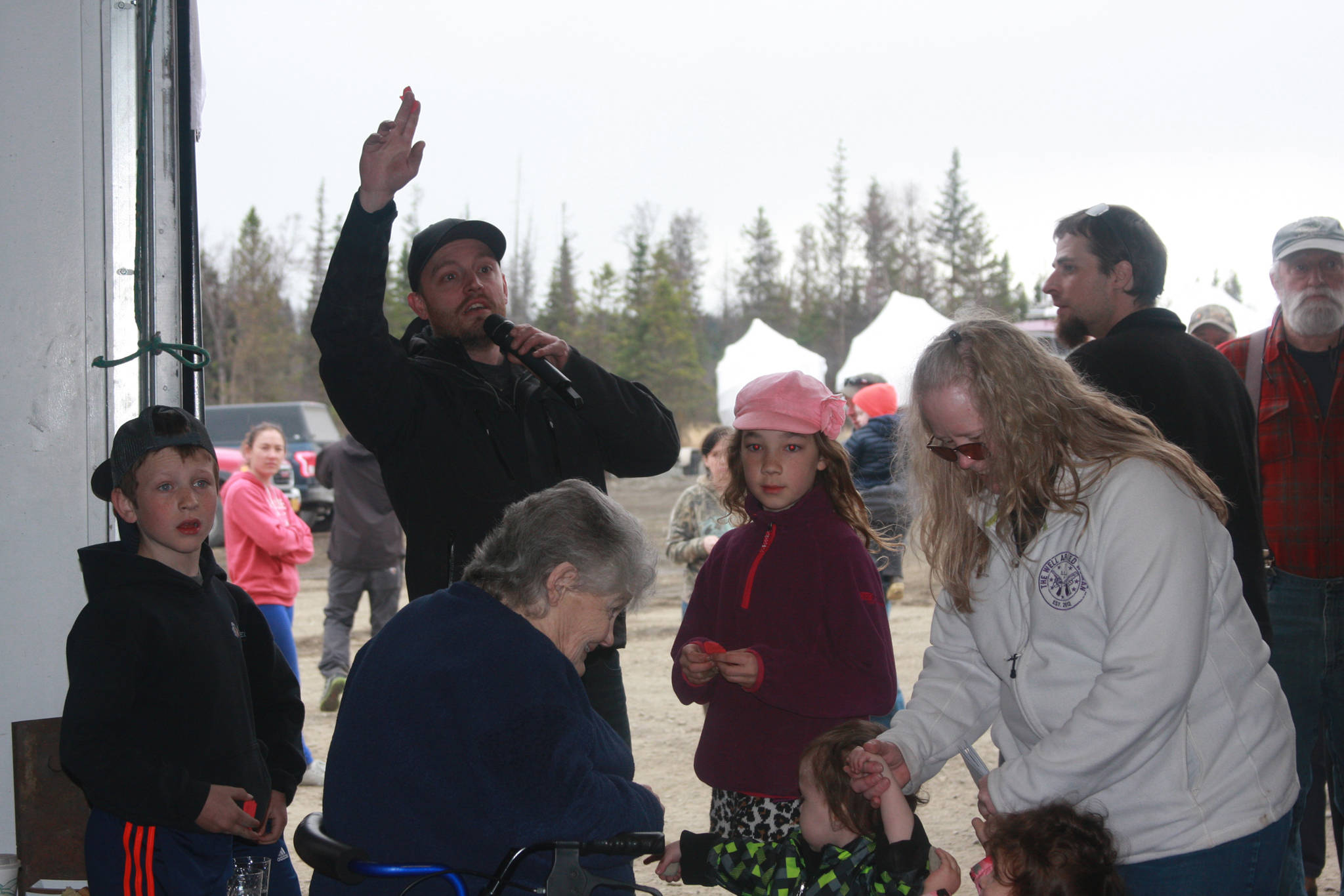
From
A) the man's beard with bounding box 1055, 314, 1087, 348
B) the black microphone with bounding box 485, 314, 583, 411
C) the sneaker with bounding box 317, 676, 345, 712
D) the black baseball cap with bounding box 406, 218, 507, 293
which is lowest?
the sneaker with bounding box 317, 676, 345, 712

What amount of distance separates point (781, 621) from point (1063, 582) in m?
1.10

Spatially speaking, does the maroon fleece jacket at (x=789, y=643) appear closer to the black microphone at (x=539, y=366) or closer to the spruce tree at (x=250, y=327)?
the black microphone at (x=539, y=366)

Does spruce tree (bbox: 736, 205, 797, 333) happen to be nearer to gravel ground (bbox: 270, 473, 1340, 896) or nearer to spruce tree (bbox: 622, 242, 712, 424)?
spruce tree (bbox: 622, 242, 712, 424)

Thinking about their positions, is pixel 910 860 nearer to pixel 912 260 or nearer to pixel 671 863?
pixel 671 863

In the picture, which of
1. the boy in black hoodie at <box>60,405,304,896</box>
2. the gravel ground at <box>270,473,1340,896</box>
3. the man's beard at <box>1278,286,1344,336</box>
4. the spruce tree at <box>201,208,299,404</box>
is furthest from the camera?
the spruce tree at <box>201,208,299,404</box>

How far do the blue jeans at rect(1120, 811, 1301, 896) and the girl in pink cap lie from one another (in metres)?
0.97

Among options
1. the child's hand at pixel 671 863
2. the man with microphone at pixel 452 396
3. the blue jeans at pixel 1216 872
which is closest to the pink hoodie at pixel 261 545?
the man with microphone at pixel 452 396

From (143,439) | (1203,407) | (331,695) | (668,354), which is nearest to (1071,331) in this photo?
(1203,407)

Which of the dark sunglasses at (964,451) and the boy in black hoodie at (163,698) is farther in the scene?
the boy in black hoodie at (163,698)

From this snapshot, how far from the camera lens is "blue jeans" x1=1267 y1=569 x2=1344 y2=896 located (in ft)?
10.9

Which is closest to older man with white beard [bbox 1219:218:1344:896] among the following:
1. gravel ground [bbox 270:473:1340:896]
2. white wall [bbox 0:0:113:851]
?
gravel ground [bbox 270:473:1340:896]

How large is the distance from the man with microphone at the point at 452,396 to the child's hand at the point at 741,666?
0.98 feet

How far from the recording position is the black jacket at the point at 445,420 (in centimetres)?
263

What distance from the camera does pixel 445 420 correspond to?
2.85m
